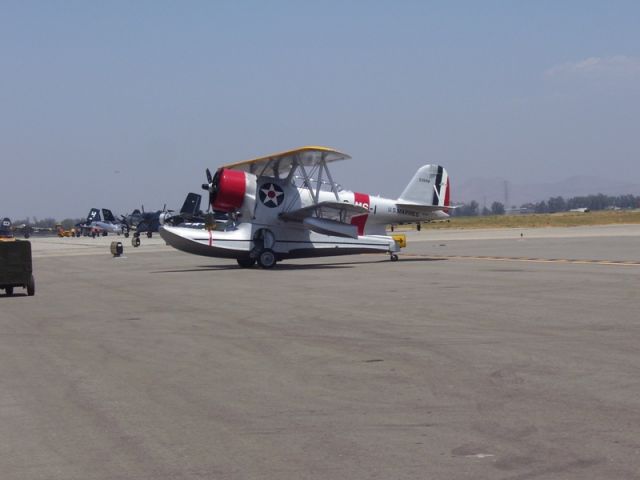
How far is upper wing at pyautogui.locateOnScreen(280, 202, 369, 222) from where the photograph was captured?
89.4ft

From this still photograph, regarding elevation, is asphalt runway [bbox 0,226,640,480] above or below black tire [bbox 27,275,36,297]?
below

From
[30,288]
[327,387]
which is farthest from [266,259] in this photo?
[327,387]

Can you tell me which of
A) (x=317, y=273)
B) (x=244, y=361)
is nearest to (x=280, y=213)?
(x=317, y=273)

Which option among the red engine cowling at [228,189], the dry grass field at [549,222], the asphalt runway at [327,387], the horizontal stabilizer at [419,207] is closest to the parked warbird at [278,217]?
the red engine cowling at [228,189]

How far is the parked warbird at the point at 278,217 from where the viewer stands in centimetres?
2650

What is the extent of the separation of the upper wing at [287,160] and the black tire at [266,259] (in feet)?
8.98

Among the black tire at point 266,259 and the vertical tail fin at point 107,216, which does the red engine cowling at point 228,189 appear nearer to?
the black tire at point 266,259

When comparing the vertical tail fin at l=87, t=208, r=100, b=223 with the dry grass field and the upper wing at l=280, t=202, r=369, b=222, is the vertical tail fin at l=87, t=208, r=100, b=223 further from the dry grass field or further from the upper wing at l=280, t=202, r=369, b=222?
the upper wing at l=280, t=202, r=369, b=222

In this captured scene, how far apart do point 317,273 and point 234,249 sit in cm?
376

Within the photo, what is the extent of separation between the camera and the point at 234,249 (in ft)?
87.7

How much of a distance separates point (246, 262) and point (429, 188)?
8.60m

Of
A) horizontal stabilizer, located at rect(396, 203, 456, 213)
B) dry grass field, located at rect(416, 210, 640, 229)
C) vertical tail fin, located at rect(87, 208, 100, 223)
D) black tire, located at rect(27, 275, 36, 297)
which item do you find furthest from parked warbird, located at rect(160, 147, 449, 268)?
vertical tail fin, located at rect(87, 208, 100, 223)

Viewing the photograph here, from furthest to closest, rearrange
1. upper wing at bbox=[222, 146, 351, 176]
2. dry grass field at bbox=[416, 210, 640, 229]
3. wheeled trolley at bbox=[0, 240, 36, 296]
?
dry grass field at bbox=[416, 210, 640, 229]
upper wing at bbox=[222, 146, 351, 176]
wheeled trolley at bbox=[0, 240, 36, 296]

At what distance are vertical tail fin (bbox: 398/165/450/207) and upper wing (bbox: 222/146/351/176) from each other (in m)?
5.49
